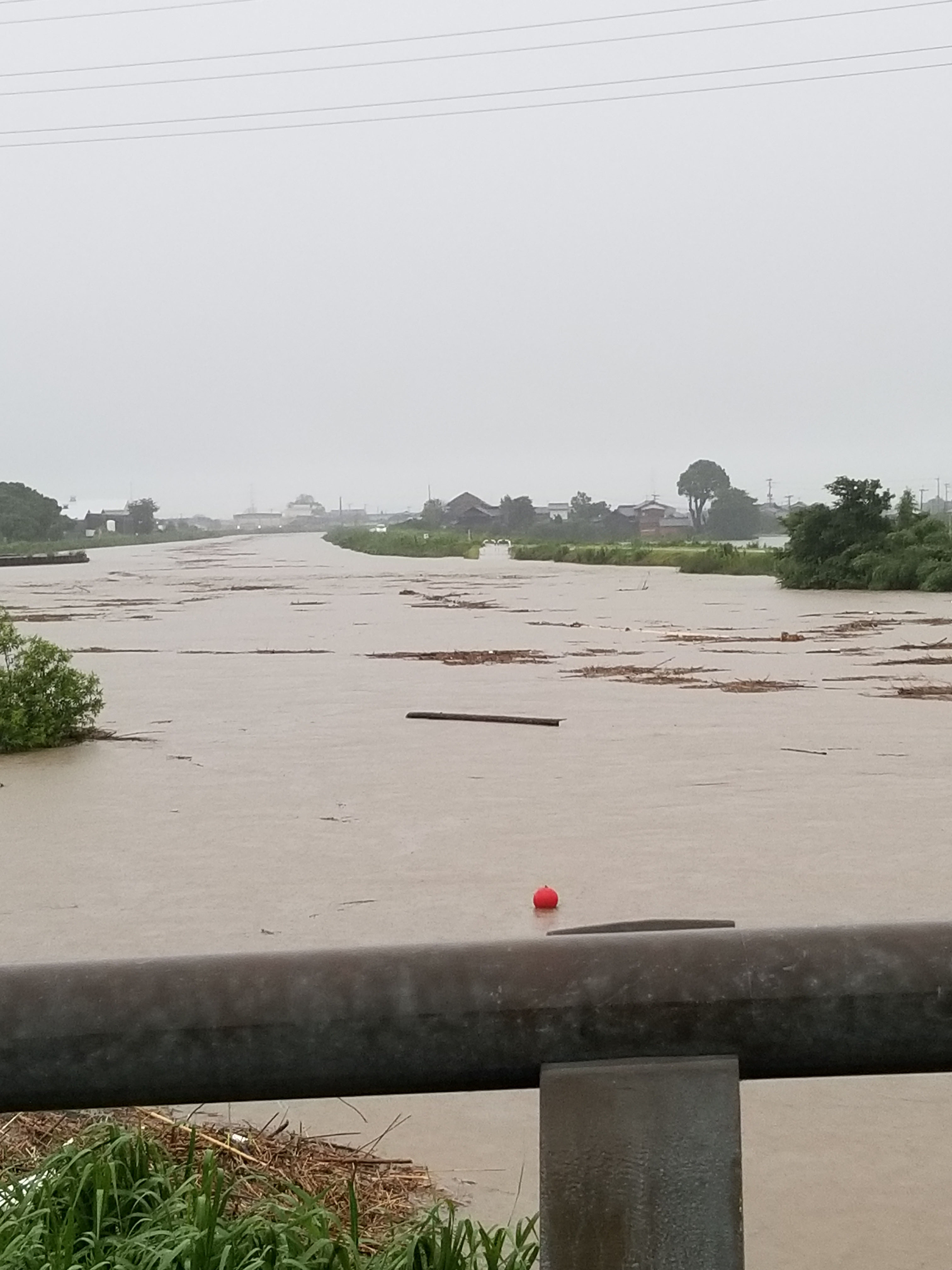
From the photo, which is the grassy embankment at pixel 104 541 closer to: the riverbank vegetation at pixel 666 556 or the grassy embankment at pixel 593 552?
the grassy embankment at pixel 593 552

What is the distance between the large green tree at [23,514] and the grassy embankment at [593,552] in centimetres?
1916

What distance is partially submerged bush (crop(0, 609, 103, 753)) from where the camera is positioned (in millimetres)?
8719

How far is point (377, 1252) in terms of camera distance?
2.00 meters

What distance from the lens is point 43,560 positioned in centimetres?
5975

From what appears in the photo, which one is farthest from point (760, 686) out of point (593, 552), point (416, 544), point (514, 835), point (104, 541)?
point (104, 541)

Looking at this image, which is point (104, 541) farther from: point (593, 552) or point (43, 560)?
point (593, 552)

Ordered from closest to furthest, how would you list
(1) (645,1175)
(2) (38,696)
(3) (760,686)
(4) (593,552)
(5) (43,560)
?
(1) (645,1175) < (2) (38,696) < (3) (760,686) < (4) (593,552) < (5) (43,560)

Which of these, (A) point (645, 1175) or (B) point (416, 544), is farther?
(B) point (416, 544)

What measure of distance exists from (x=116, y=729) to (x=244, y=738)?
1.19 m

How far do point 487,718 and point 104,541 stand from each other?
9609cm

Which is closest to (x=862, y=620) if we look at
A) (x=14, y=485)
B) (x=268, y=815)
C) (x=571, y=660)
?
(x=571, y=660)

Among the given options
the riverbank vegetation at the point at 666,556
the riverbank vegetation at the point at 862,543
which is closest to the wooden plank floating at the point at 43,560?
the riverbank vegetation at the point at 666,556

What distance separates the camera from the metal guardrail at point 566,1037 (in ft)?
3.61

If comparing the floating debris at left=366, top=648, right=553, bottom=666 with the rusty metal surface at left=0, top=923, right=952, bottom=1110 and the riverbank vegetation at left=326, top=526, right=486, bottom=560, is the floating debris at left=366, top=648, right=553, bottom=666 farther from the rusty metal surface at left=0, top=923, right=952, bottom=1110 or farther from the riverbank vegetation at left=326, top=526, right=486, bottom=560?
the riverbank vegetation at left=326, top=526, right=486, bottom=560
